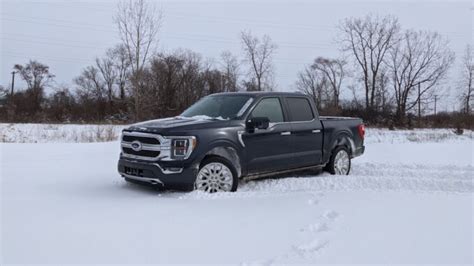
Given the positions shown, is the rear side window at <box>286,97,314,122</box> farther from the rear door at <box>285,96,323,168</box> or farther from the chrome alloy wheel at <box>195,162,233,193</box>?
the chrome alloy wheel at <box>195,162,233,193</box>

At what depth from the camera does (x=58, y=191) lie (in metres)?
6.11

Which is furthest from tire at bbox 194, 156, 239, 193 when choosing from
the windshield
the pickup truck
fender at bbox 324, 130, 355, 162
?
fender at bbox 324, 130, 355, 162

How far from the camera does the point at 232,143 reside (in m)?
6.58

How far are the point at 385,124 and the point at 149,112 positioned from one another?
2680 cm

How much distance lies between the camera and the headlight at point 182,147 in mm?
6070

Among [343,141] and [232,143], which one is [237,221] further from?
[343,141]

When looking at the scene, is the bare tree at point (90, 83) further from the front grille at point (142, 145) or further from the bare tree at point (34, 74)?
the front grille at point (142, 145)

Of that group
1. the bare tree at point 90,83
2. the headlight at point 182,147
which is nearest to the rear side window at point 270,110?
the headlight at point 182,147

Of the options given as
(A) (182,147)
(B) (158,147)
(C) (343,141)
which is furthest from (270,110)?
(B) (158,147)

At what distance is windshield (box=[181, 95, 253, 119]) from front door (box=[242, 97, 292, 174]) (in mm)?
233

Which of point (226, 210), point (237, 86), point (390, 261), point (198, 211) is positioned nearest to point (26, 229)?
point (198, 211)

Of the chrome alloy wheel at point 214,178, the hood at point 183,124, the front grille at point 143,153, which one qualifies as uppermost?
the hood at point 183,124

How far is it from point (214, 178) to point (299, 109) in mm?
2491

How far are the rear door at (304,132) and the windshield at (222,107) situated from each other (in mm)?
1005
